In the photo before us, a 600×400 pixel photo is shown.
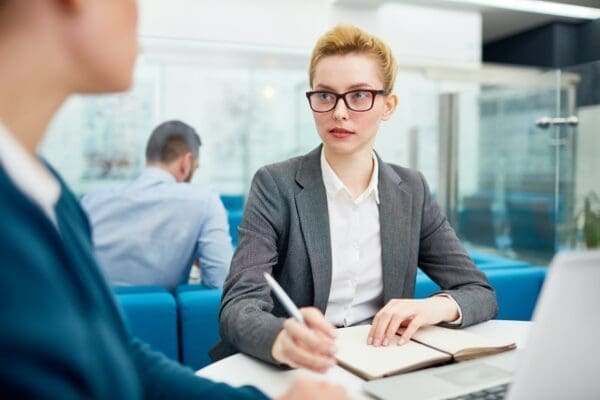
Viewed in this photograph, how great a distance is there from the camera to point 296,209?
1.58m

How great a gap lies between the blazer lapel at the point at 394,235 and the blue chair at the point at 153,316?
0.91 m

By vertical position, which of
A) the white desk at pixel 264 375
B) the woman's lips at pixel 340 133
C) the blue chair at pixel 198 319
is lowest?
the blue chair at pixel 198 319

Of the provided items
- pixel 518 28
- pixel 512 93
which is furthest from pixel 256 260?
pixel 518 28

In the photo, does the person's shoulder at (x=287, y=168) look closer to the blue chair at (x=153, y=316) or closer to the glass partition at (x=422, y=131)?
the blue chair at (x=153, y=316)

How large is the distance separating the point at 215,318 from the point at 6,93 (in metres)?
1.71

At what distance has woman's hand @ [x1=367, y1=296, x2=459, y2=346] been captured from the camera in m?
1.24

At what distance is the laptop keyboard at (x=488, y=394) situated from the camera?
3.14ft

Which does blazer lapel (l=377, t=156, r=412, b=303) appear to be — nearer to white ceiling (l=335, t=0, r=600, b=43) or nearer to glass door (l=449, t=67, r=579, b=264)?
glass door (l=449, t=67, r=579, b=264)

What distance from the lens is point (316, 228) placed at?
158cm

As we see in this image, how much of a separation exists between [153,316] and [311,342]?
1.30 metres

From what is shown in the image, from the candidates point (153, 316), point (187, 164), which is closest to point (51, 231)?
point (153, 316)

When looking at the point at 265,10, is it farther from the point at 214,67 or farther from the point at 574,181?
the point at 574,181

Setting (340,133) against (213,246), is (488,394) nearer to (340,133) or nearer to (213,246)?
(340,133)

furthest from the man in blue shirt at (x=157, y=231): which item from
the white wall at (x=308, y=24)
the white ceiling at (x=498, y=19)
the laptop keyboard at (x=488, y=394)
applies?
the white ceiling at (x=498, y=19)
